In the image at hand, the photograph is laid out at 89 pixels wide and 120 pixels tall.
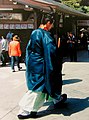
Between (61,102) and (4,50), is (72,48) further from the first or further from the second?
(61,102)

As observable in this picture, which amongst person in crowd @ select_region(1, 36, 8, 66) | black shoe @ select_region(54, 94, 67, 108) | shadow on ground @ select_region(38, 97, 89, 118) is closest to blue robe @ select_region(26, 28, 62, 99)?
shadow on ground @ select_region(38, 97, 89, 118)

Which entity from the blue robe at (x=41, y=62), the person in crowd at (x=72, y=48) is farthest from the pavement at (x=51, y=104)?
the person in crowd at (x=72, y=48)

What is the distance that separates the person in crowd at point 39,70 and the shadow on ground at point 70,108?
0.37 m

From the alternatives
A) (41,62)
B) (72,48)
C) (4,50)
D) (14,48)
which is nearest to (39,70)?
(41,62)

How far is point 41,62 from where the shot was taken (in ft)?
20.7

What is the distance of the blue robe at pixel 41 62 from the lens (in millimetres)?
6250

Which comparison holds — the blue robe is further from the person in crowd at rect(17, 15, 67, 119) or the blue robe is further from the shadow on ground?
the shadow on ground

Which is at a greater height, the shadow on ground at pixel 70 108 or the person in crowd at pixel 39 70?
the person in crowd at pixel 39 70

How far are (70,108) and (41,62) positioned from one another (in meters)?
1.37

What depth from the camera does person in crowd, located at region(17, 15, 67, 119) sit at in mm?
6258

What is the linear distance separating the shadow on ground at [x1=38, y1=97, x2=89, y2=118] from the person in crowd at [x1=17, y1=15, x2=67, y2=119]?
14.7 inches

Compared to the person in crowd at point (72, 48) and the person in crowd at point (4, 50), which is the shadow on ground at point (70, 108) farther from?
the person in crowd at point (72, 48)

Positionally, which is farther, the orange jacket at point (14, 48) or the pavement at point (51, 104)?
the orange jacket at point (14, 48)

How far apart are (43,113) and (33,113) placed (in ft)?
1.35
